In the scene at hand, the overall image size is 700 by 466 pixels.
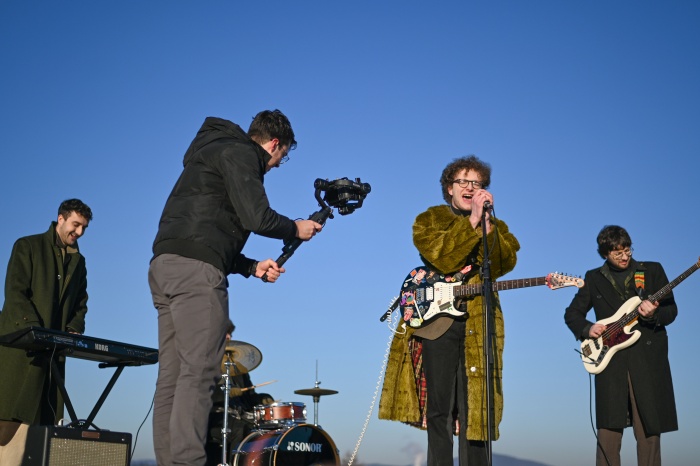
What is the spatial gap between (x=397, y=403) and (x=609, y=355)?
2.00 m

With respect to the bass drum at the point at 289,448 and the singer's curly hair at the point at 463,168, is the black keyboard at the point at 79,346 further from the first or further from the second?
the singer's curly hair at the point at 463,168

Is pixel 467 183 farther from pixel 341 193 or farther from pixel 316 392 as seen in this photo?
pixel 316 392

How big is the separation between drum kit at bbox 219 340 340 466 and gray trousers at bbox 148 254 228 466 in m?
3.38

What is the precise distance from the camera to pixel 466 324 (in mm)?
5242

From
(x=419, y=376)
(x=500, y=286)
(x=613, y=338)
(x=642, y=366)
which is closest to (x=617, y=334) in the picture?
(x=613, y=338)

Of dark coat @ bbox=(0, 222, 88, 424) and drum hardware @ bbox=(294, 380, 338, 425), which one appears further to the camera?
drum hardware @ bbox=(294, 380, 338, 425)

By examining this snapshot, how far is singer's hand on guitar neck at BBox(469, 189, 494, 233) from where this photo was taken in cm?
497

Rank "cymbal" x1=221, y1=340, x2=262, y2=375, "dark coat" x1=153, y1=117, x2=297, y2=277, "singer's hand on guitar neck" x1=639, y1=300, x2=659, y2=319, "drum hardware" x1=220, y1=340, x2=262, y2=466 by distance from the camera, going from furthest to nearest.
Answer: "cymbal" x1=221, y1=340, x2=262, y2=375 → "drum hardware" x1=220, y1=340, x2=262, y2=466 → "singer's hand on guitar neck" x1=639, y1=300, x2=659, y2=319 → "dark coat" x1=153, y1=117, x2=297, y2=277

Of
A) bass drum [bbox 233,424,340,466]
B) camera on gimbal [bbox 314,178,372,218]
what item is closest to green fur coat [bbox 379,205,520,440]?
camera on gimbal [bbox 314,178,372,218]

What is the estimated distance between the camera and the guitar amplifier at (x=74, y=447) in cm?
480

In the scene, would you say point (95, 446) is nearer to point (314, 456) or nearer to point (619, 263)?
point (314, 456)

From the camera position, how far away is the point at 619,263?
21.4 feet

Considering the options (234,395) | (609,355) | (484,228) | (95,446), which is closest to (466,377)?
(484,228)

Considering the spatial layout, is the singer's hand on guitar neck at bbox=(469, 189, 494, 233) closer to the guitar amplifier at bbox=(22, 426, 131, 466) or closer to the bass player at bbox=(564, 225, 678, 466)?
the bass player at bbox=(564, 225, 678, 466)
